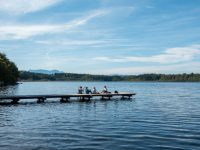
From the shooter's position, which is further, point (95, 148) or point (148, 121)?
point (148, 121)

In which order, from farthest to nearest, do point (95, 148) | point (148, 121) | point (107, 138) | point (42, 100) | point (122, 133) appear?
point (42, 100), point (148, 121), point (122, 133), point (107, 138), point (95, 148)

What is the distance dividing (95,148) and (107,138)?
284 cm

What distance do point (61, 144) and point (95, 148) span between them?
7.62 ft

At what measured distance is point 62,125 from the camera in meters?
29.3

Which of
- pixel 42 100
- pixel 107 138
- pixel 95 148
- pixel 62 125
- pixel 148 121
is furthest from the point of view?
pixel 42 100

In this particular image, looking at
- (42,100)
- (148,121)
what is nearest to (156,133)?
(148,121)

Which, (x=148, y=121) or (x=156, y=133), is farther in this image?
(x=148, y=121)

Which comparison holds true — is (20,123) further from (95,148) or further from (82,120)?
(95,148)

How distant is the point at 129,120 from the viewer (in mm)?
32469

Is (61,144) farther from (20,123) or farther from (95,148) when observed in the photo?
(20,123)

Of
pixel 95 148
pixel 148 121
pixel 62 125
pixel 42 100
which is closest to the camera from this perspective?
pixel 95 148

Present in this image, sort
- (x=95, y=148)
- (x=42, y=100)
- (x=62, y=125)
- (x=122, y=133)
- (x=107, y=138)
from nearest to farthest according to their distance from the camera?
1. (x=95, y=148)
2. (x=107, y=138)
3. (x=122, y=133)
4. (x=62, y=125)
5. (x=42, y=100)

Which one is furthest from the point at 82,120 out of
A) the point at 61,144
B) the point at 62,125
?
the point at 61,144

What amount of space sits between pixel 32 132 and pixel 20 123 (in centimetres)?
529
